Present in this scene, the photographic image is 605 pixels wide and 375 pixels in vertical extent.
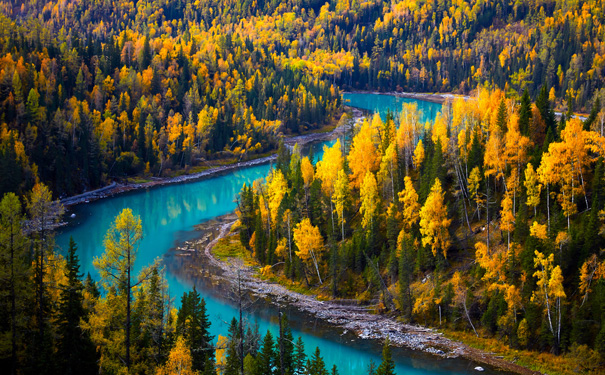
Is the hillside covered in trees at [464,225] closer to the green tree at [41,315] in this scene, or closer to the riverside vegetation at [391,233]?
the riverside vegetation at [391,233]

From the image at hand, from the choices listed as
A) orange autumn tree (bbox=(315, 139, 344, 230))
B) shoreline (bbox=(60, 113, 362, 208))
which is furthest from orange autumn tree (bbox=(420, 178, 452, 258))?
shoreline (bbox=(60, 113, 362, 208))

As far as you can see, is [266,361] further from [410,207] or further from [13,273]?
[410,207]

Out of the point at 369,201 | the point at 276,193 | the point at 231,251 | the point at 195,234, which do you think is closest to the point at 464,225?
the point at 369,201

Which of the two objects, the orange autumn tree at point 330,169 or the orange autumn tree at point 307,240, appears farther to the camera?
the orange autumn tree at point 330,169

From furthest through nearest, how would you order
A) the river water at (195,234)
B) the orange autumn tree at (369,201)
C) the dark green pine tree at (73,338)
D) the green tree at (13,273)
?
the orange autumn tree at (369,201), the river water at (195,234), the dark green pine tree at (73,338), the green tree at (13,273)

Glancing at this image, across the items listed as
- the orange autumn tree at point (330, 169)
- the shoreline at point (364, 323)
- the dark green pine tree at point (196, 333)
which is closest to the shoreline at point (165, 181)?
the orange autumn tree at point (330, 169)

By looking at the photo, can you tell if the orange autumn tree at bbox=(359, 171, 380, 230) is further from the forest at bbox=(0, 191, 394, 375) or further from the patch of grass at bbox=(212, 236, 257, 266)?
the forest at bbox=(0, 191, 394, 375)

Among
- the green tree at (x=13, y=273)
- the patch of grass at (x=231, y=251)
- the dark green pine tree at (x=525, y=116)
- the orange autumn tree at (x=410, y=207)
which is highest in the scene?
the dark green pine tree at (x=525, y=116)
